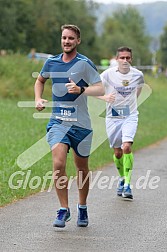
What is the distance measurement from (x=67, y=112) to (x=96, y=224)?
54.4 inches

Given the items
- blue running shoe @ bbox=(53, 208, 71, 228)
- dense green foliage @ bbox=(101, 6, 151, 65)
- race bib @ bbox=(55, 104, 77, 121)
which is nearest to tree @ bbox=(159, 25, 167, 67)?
dense green foliage @ bbox=(101, 6, 151, 65)

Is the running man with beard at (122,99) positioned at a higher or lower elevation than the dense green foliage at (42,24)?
higher

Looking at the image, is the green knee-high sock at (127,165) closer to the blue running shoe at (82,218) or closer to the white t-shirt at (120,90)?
the white t-shirt at (120,90)

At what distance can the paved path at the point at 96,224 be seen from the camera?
7855mm

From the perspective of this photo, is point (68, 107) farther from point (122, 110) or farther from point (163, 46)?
point (163, 46)

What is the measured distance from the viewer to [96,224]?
9.12 metres

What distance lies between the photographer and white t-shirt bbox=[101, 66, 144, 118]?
460 inches

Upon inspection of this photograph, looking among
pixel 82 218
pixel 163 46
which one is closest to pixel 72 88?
pixel 82 218

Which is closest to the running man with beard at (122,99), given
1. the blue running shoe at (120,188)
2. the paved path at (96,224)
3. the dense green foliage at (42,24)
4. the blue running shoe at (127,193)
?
the blue running shoe at (120,188)

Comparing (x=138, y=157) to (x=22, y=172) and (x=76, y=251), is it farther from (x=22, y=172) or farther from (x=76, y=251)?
(x=76, y=251)

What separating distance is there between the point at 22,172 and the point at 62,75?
14.0 feet

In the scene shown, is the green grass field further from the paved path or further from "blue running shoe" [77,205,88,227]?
"blue running shoe" [77,205,88,227]

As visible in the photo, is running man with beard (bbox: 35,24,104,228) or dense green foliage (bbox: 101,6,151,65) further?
dense green foliage (bbox: 101,6,151,65)

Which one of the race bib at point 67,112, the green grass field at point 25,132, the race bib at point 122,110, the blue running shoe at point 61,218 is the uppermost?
the race bib at point 67,112
